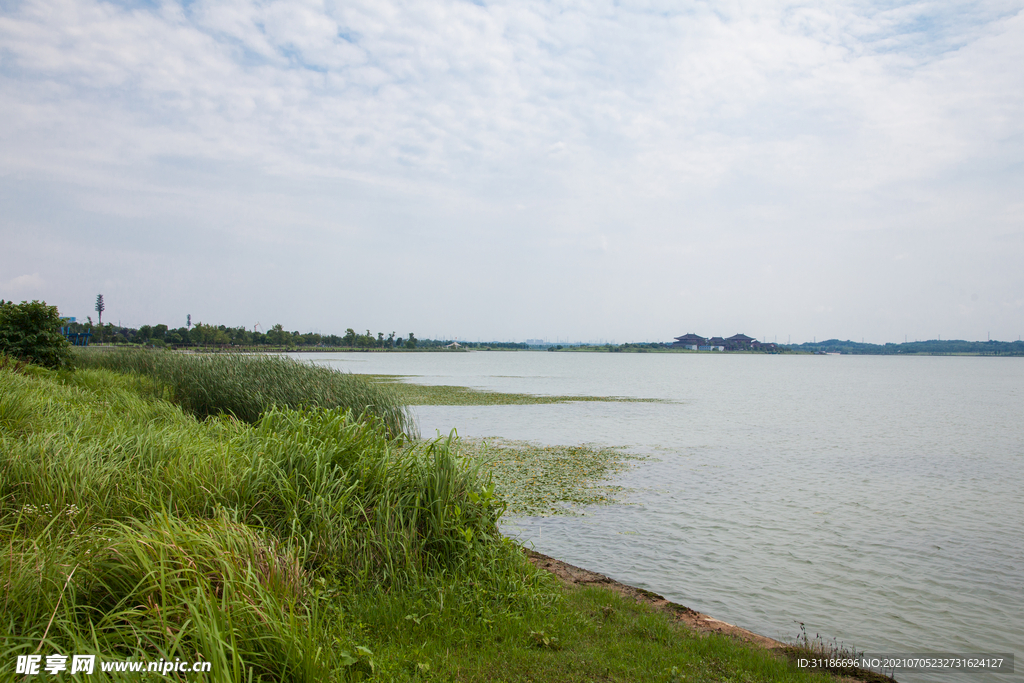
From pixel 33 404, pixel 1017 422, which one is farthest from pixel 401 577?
pixel 1017 422

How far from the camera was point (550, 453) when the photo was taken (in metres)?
18.8

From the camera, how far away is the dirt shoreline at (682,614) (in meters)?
6.15

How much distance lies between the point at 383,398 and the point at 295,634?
54.3 ft

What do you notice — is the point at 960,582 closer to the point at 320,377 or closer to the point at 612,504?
the point at 612,504

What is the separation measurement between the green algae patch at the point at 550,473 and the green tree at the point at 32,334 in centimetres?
1496

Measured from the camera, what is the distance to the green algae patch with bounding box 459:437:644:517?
1291 centimetres

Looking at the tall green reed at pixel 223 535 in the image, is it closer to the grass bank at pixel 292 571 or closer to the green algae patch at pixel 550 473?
the grass bank at pixel 292 571

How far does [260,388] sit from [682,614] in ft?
51.1

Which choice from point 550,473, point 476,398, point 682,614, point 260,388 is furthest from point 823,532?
point 476,398

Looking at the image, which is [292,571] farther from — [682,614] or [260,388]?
[260,388]

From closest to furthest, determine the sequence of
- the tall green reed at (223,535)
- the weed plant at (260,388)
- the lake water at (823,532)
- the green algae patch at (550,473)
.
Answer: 1. the tall green reed at (223,535)
2. the lake water at (823,532)
3. the green algae patch at (550,473)
4. the weed plant at (260,388)

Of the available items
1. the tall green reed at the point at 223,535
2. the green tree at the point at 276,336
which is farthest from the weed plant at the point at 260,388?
the green tree at the point at 276,336

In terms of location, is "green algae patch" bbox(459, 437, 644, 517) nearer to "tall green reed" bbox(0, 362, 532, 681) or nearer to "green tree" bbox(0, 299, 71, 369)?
"tall green reed" bbox(0, 362, 532, 681)

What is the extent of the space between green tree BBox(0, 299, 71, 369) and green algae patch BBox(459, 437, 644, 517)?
49.1ft
